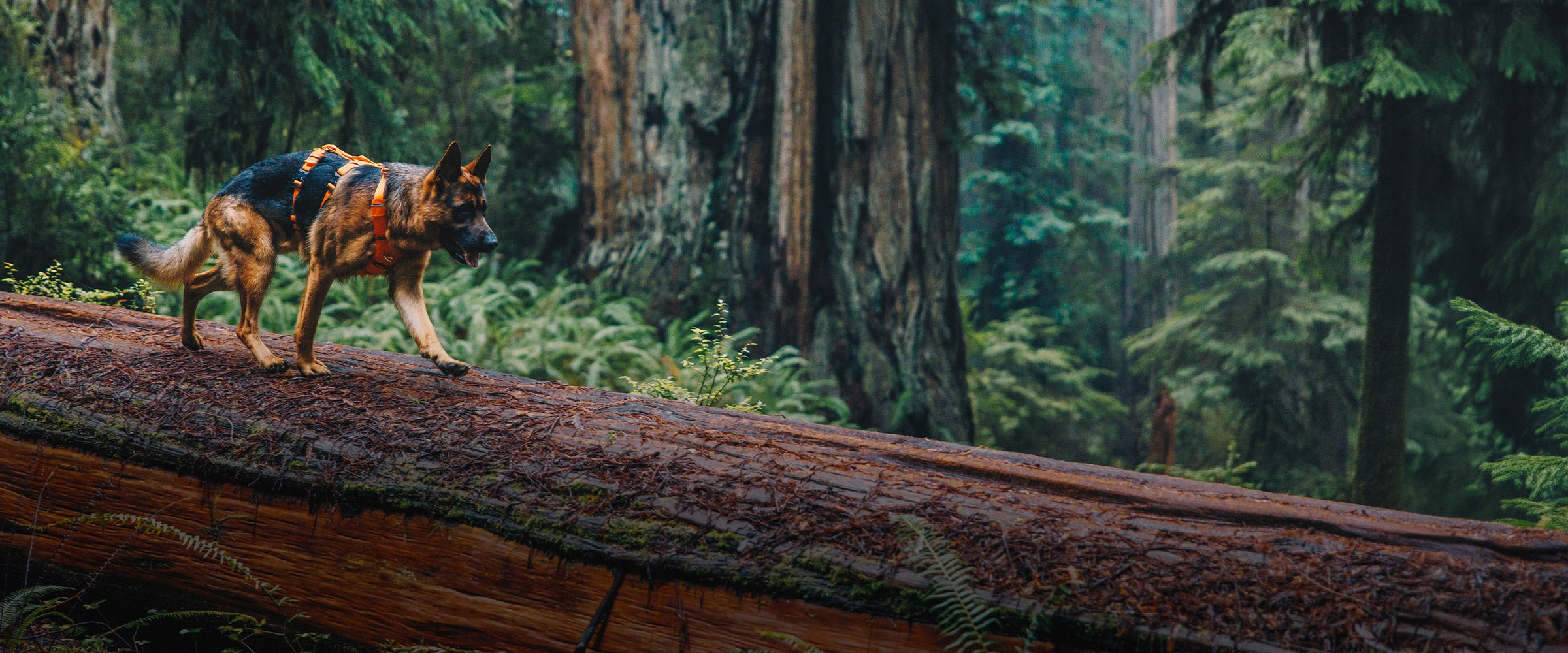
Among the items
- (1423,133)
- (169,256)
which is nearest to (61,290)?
(169,256)

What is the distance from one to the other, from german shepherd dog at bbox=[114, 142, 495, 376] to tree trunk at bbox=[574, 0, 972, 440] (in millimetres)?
5776

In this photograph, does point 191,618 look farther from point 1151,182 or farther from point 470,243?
point 1151,182

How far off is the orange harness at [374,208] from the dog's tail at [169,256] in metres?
0.61

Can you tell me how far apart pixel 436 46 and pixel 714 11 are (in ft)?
15.8

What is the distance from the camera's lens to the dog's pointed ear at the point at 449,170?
362 cm

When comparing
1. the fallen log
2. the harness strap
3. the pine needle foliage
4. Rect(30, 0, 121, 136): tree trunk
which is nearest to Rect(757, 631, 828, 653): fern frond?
the fallen log

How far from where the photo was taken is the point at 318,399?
148 inches

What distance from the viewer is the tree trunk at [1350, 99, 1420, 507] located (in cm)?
779

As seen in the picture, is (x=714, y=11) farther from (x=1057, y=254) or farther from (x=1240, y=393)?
(x=1057, y=254)

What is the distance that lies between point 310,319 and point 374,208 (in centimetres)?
62

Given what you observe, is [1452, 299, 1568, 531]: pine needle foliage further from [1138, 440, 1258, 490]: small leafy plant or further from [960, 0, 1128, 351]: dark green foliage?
[960, 0, 1128, 351]: dark green foliage

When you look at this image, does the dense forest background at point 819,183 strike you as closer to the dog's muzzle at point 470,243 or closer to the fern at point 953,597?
the dog's muzzle at point 470,243

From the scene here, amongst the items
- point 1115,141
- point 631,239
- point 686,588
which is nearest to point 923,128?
point 631,239

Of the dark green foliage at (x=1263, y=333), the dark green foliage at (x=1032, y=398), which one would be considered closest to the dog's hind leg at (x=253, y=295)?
the dark green foliage at (x=1263, y=333)
